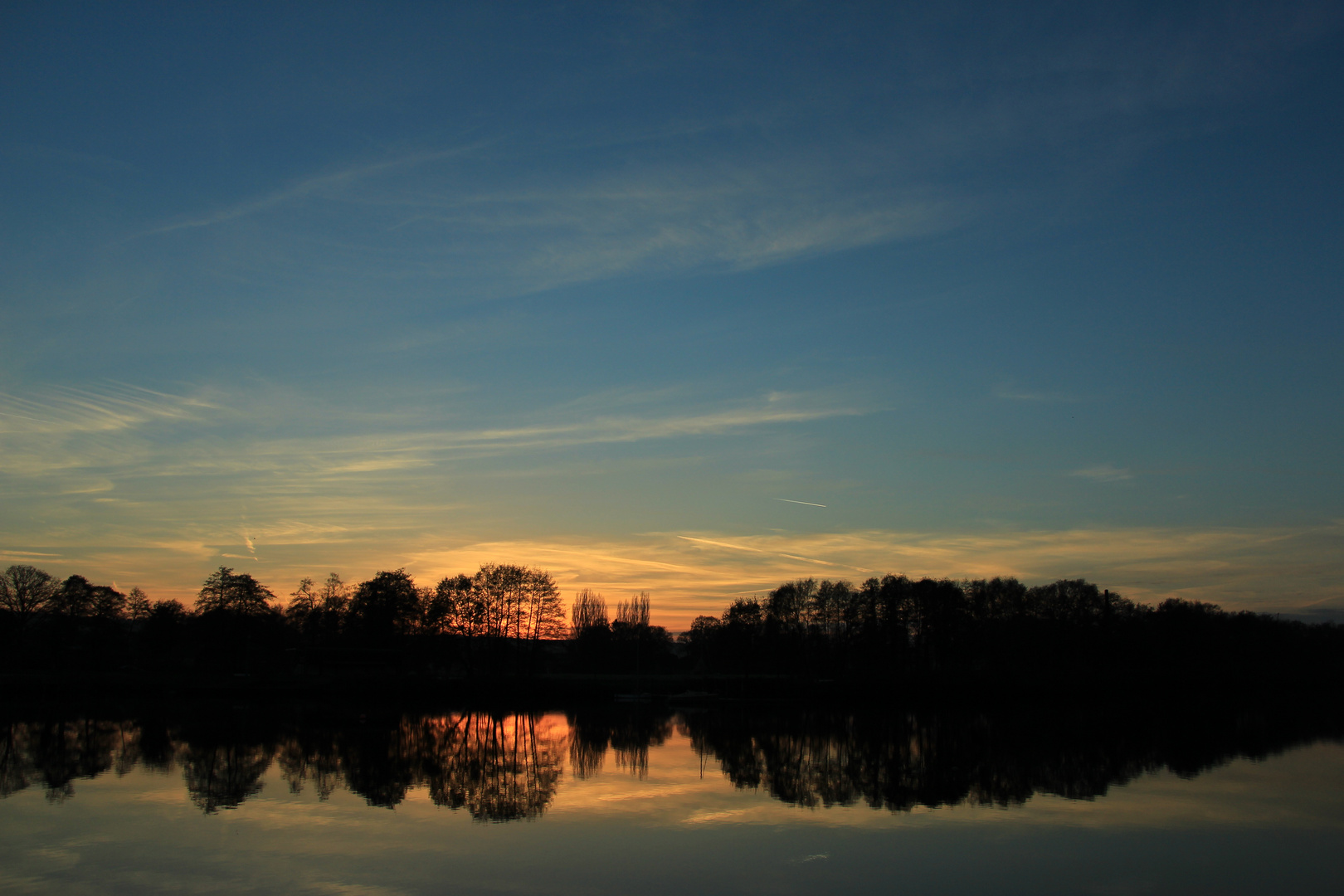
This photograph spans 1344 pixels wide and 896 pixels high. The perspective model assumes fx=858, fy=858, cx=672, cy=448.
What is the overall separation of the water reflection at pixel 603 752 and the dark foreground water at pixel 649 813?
0.71ft

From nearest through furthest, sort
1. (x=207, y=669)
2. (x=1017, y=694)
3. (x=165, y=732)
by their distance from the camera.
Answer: (x=165, y=732)
(x=1017, y=694)
(x=207, y=669)

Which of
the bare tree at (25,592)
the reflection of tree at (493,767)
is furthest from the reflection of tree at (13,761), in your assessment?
the bare tree at (25,592)

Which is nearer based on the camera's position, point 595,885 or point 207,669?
point 595,885

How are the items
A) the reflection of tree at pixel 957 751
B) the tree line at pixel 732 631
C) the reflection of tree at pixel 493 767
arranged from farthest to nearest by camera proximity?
the tree line at pixel 732 631, the reflection of tree at pixel 957 751, the reflection of tree at pixel 493 767

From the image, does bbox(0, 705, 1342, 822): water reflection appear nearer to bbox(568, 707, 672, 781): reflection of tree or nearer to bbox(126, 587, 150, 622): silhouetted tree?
bbox(568, 707, 672, 781): reflection of tree

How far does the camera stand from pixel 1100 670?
7438cm

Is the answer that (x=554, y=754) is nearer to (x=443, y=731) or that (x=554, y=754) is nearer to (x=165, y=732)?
(x=443, y=731)

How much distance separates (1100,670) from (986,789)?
59.4m

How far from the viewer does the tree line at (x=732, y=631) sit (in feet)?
223

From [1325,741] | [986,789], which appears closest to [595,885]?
[986,789]

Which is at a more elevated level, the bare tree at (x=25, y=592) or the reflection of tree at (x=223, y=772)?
the bare tree at (x=25, y=592)

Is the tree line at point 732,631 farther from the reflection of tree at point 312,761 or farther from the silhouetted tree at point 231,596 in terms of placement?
the reflection of tree at point 312,761

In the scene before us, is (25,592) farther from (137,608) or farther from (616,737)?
(616,737)

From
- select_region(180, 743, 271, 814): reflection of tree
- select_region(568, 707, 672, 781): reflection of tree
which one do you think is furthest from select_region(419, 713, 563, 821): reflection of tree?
select_region(180, 743, 271, 814): reflection of tree
